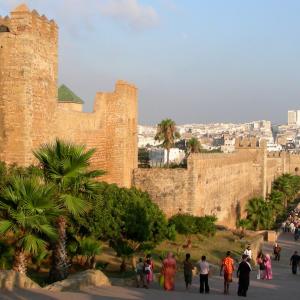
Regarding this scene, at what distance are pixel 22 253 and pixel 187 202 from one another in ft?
40.8

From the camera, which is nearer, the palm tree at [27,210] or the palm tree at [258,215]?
the palm tree at [27,210]

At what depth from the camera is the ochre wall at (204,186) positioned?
23.1m

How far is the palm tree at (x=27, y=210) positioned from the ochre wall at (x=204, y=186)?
1239 cm

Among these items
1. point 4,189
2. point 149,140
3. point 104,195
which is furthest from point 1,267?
point 149,140

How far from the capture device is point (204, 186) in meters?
Result: 24.4

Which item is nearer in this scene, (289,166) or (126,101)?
(126,101)

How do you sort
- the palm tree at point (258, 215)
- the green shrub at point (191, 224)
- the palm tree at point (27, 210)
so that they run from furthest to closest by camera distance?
the palm tree at point (258, 215) → the green shrub at point (191, 224) → the palm tree at point (27, 210)

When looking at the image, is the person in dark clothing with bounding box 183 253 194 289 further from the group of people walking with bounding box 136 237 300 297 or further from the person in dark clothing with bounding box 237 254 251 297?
the person in dark clothing with bounding box 237 254 251 297

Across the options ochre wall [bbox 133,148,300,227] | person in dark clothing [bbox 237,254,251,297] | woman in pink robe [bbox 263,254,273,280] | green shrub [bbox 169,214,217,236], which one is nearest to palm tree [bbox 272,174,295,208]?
ochre wall [bbox 133,148,300,227]

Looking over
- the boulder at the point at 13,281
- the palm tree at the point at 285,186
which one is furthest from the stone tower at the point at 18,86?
the palm tree at the point at 285,186

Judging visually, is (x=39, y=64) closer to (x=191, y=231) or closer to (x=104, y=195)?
(x=104, y=195)

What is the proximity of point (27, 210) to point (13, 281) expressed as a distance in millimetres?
1519

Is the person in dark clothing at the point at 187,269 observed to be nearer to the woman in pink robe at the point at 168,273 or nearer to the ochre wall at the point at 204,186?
the woman in pink robe at the point at 168,273

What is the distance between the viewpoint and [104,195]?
17156 millimetres
